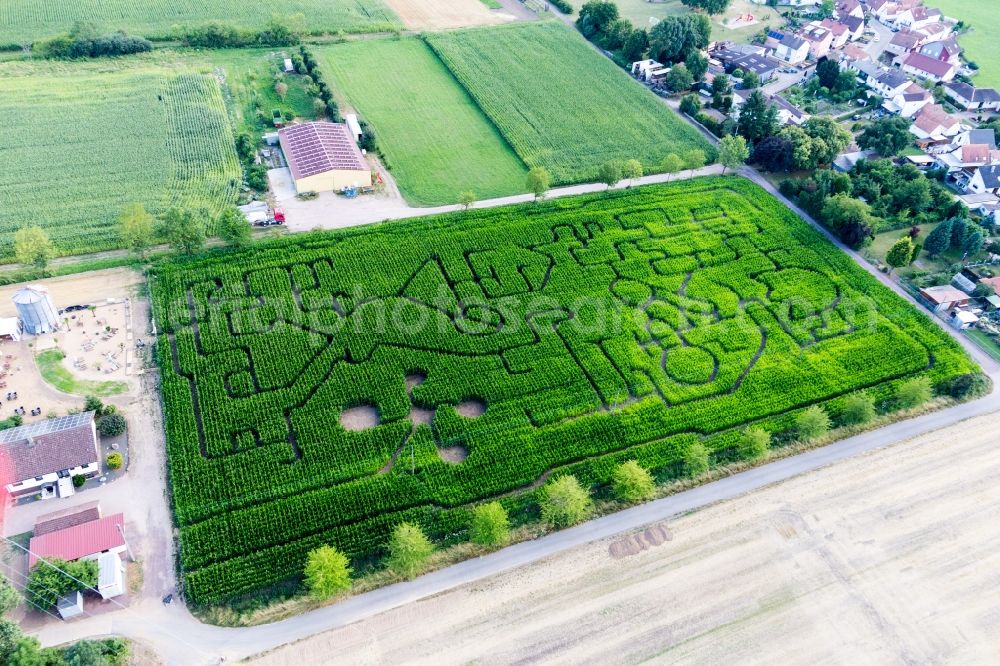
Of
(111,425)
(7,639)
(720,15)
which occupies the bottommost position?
(111,425)

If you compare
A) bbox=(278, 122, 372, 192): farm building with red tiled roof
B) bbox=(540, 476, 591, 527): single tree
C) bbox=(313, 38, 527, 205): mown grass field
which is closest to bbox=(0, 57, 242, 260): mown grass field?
bbox=(278, 122, 372, 192): farm building with red tiled roof

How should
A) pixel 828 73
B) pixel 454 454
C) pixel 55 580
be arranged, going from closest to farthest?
pixel 55 580 < pixel 454 454 < pixel 828 73

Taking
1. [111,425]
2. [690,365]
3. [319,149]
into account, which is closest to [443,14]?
[319,149]

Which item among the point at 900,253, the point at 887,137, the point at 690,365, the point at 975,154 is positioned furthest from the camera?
the point at 887,137

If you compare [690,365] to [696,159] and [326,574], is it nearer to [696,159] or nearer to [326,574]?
[696,159]

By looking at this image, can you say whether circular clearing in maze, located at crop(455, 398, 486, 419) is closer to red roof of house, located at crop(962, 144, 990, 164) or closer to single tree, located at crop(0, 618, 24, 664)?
single tree, located at crop(0, 618, 24, 664)

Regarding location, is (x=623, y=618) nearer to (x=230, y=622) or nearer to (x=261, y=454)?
(x=230, y=622)
